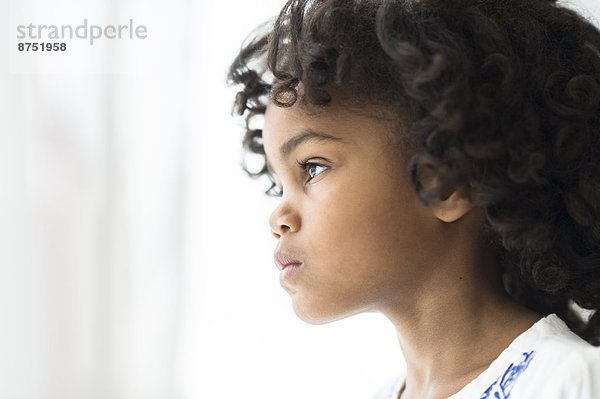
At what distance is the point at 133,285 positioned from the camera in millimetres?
1307

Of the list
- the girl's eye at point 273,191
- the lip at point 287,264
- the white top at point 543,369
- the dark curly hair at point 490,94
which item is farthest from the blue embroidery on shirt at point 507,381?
the girl's eye at point 273,191

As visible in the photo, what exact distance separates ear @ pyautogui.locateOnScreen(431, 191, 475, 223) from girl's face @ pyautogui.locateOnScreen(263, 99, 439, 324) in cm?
1

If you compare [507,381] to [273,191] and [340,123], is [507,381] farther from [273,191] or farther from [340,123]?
[273,191]

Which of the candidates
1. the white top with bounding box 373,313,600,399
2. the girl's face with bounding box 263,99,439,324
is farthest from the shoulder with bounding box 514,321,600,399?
the girl's face with bounding box 263,99,439,324

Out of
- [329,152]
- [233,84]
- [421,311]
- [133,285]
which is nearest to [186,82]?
[233,84]

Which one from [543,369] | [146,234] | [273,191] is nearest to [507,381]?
[543,369]

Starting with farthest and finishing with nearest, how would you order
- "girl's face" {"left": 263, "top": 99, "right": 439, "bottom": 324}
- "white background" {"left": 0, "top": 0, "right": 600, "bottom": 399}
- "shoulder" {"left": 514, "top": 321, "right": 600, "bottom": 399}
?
"white background" {"left": 0, "top": 0, "right": 600, "bottom": 399}, "girl's face" {"left": 263, "top": 99, "right": 439, "bottom": 324}, "shoulder" {"left": 514, "top": 321, "right": 600, "bottom": 399}

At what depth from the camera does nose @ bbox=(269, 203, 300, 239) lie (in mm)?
989

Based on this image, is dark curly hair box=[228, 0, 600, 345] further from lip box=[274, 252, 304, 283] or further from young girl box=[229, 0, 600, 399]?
lip box=[274, 252, 304, 283]

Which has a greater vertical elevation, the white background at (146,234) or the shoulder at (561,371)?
the white background at (146,234)

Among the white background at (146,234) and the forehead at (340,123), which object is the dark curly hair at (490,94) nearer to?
the forehead at (340,123)

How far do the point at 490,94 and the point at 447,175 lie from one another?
3.9 inches

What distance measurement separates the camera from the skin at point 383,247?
955 millimetres

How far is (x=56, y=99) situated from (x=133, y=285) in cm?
32
